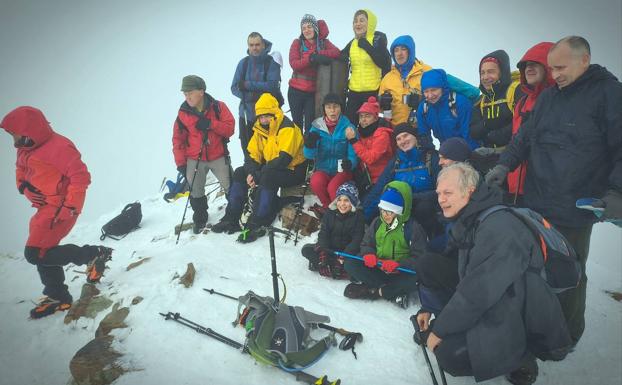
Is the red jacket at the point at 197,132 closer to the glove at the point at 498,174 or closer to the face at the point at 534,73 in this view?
the glove at the point at 498,174

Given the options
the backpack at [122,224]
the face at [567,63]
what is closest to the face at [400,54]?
the face at [567,63]

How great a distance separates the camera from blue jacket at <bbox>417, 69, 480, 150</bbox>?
17.1ft

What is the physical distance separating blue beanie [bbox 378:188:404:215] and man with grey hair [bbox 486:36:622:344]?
5.29 ft

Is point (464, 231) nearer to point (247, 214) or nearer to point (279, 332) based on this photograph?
point (279, 332)

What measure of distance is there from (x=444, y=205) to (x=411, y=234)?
1771mm

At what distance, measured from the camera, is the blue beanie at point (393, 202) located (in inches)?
177

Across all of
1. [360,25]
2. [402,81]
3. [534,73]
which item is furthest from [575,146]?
[360,25]

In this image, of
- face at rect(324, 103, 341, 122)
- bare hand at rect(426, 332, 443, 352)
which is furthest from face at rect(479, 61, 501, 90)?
bare hand at rect(426, 332, 443, 352)

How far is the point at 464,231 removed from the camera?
2701mm

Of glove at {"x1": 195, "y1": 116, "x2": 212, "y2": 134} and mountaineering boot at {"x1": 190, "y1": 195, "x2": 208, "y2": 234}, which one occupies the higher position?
glove at {"x1": 195, "y1": 116, "x2": 212, "y2": 134}

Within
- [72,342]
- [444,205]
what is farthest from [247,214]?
[444,205]

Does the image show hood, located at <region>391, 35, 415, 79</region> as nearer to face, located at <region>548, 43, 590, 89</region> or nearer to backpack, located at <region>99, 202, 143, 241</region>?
face, located at <region>548, 43, 590, 89</region>

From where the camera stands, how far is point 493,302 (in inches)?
90.8

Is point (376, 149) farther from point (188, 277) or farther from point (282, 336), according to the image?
point (188, 277)
